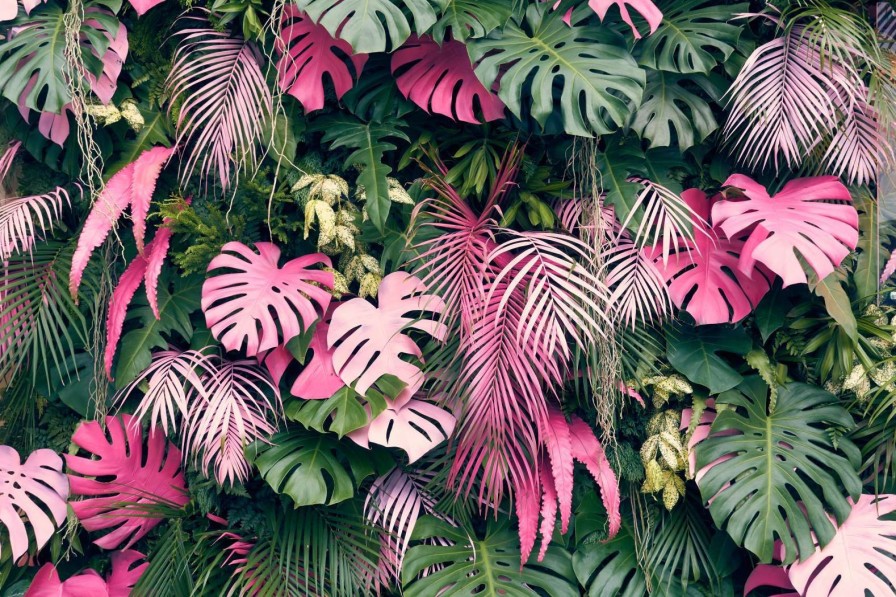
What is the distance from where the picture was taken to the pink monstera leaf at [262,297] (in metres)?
2.12

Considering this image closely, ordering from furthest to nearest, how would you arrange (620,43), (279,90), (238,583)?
1. (279,90)
2. (620,43)
3. (238,583)

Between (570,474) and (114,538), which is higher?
(570,474)

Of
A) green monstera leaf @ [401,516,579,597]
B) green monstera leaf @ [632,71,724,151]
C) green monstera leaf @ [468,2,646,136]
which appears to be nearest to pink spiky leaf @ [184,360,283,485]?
green monstera leaf @ [401,516,579,597]

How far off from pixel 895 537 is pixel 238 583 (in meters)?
1.84

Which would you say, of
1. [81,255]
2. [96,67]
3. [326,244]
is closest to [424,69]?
[326,244]

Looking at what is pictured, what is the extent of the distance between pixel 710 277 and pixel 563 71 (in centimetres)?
75

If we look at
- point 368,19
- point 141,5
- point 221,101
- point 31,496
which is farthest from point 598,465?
point 141,5

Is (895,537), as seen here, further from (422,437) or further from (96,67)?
(96,67)

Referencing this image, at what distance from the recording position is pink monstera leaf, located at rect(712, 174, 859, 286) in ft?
6.92

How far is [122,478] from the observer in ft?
7.47

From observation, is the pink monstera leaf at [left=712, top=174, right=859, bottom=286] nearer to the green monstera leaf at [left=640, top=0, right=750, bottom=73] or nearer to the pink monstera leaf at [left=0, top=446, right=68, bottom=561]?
the green monstera leaf at [left=640, top=0, right=750, bottom=73]

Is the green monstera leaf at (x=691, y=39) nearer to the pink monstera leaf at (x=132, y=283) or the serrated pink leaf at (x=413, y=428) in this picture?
the serrated pink leaf at (x=413, y=428)

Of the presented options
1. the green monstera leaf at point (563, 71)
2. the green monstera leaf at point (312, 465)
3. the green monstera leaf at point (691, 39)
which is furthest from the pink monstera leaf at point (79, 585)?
the green monstera leaf at point (691, 39)

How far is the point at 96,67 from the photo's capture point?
2.32m
